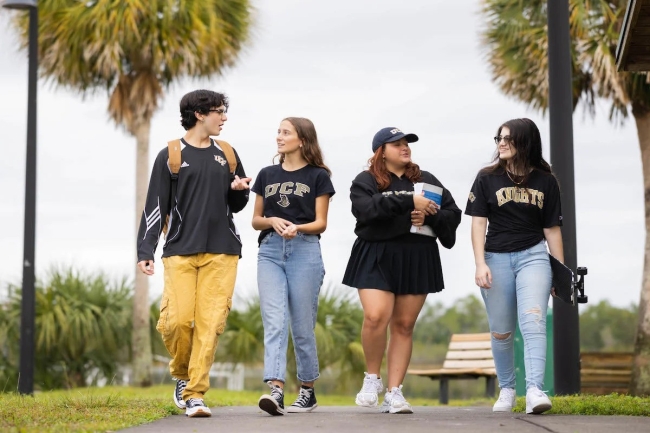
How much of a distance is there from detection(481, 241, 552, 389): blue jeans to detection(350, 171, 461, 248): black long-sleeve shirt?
368 millimetres

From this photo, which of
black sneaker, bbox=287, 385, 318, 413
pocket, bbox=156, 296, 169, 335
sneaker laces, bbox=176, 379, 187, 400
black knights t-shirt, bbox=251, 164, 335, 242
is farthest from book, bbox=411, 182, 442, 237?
sneaker laces, bbox=176, 379, 187, 400

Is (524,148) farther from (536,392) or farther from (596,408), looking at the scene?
(596,408)

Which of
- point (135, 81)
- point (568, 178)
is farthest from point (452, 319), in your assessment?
Answer: point (568, 178)

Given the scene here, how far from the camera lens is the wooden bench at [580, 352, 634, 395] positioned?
59.2 ft

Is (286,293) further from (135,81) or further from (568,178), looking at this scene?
(135,81)

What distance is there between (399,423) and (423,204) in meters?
1.49

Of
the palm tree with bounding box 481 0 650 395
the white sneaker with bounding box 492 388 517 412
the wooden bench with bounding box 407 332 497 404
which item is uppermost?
the palm tree with bounding box 481 0 650 395

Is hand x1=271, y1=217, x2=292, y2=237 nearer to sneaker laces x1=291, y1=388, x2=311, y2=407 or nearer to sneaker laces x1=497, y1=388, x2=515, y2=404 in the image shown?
sneaker laces x1=291, y1=388, x2=311, y2=407

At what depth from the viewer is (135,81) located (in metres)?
23.1

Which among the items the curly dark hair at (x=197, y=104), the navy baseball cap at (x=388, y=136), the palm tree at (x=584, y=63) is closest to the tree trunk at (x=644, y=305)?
the palm tree at (x=584, y=63)

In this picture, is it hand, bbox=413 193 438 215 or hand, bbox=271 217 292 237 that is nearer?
hand, bbox=413 193 438 215

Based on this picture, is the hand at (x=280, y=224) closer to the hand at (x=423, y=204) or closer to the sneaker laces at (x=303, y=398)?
the hand at (x=423, y=204)

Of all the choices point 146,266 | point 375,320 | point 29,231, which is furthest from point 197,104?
point 29,231

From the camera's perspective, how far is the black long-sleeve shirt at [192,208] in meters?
7.27
